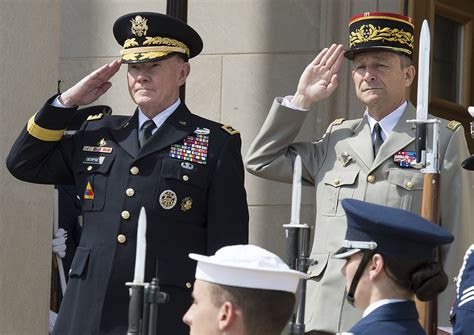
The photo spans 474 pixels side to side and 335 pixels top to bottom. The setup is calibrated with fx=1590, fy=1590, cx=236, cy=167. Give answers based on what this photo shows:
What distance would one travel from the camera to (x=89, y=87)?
737 centimetres

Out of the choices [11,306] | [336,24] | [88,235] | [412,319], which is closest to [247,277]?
[412,319]

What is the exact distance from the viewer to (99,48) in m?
9.91

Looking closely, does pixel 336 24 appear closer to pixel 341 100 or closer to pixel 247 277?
pixel 341 100

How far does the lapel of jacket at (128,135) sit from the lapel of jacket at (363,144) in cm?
98

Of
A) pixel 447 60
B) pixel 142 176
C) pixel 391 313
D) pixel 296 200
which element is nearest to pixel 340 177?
pixel 142 176

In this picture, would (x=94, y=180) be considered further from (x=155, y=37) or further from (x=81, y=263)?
(x=155, y=37)

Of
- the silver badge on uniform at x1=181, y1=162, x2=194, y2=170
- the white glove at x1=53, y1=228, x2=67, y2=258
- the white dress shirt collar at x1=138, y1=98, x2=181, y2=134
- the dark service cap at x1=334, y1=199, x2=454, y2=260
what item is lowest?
the white glove at x1=53, y1=228, x2=67, y2=258

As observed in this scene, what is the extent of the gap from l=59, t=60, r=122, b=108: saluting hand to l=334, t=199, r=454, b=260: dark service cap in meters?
2.16

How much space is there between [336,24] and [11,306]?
2581 mm

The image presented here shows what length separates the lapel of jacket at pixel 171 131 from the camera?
7191 mm

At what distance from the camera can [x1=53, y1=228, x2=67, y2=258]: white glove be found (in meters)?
9.54

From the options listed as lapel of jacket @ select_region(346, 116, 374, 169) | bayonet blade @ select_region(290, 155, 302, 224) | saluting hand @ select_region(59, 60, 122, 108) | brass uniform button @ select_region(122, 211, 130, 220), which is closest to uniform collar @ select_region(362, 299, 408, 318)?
bayonet blade @ select_region(290, 155, 302, 224)

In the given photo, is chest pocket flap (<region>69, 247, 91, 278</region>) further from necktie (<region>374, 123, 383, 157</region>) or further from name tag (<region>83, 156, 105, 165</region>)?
necktie (<region>374, 123, 383, 157</region>)

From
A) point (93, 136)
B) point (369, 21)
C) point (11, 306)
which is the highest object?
point (369, 21)
